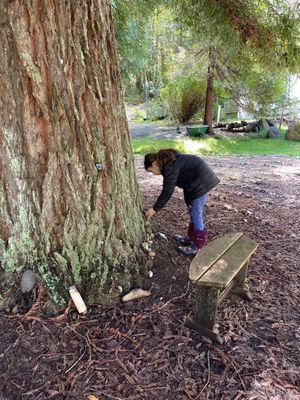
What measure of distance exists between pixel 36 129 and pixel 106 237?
2.78ft

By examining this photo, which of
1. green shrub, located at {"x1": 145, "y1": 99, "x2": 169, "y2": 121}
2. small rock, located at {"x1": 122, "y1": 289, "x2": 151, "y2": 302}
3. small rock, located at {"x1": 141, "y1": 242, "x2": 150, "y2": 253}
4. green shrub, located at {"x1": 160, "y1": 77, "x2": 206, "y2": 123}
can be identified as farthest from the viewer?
green shrub, located at {"x1": 145, "y1": 99, "x2": 169, "y2": 121}

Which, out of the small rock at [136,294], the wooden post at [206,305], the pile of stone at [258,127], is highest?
the wooden post at [206,305]

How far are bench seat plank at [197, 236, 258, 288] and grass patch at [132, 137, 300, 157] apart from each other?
24.4 feet

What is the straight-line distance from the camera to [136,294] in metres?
2.25

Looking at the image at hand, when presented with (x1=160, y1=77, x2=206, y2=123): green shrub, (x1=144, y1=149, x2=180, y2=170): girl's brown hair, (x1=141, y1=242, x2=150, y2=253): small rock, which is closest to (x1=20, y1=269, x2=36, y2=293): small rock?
(x1=141, y1=242, x2=150, y2=253): small rock

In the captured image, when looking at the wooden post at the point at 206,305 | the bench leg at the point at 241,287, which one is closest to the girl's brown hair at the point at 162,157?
the bench leg at the point at 241,287

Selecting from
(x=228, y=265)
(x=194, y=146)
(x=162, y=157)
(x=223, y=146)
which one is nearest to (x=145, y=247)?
(x=228, y=265)

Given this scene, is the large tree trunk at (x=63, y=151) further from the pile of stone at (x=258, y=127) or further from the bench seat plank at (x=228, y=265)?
the pile of stone at (x=258, y=127)

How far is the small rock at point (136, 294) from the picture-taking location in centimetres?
222

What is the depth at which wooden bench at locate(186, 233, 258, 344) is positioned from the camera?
6.19ft

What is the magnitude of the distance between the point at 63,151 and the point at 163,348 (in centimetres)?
135

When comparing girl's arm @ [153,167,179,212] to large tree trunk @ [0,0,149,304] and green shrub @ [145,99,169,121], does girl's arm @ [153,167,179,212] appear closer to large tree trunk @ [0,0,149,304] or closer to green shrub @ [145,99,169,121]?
large tree trunk @ [0,0,149,304]

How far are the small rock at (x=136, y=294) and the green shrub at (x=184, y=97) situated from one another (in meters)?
11.9

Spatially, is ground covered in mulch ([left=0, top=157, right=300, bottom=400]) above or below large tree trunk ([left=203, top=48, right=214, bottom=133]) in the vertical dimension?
below
